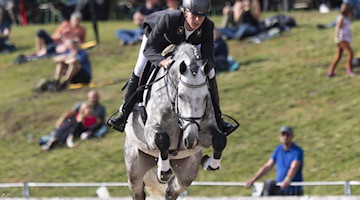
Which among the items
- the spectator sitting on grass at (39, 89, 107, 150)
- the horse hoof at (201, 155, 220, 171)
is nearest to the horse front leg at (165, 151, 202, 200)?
the horse hoof at (201, 155, 220, 171)

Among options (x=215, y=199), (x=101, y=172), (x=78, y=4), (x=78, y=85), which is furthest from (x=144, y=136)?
(x=78, y=4)

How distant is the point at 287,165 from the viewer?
13.0 metres

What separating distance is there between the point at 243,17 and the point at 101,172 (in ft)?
20.2

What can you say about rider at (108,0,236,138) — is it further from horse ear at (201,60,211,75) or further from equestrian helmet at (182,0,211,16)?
horse ear at (201,60,211,75)

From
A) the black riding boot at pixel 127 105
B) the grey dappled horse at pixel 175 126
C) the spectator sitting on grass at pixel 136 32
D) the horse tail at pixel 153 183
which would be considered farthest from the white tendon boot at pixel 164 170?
the spectator sitting on grass at pixel 136 32

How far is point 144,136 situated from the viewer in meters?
9.51

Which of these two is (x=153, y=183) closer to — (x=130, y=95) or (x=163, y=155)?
(x=130, y=95)

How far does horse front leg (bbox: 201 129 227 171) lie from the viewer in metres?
8.62

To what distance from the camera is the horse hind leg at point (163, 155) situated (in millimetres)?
8695

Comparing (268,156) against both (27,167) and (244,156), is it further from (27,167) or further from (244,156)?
(27,167)

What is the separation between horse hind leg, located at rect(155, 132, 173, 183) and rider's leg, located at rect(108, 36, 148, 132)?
3.06 ft

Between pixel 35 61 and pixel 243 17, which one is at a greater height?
pixel 243 17

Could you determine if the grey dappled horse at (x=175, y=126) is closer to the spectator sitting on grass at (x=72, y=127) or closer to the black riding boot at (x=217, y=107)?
the black riding boot at (x=217, y=107)

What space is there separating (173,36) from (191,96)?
0.83m
